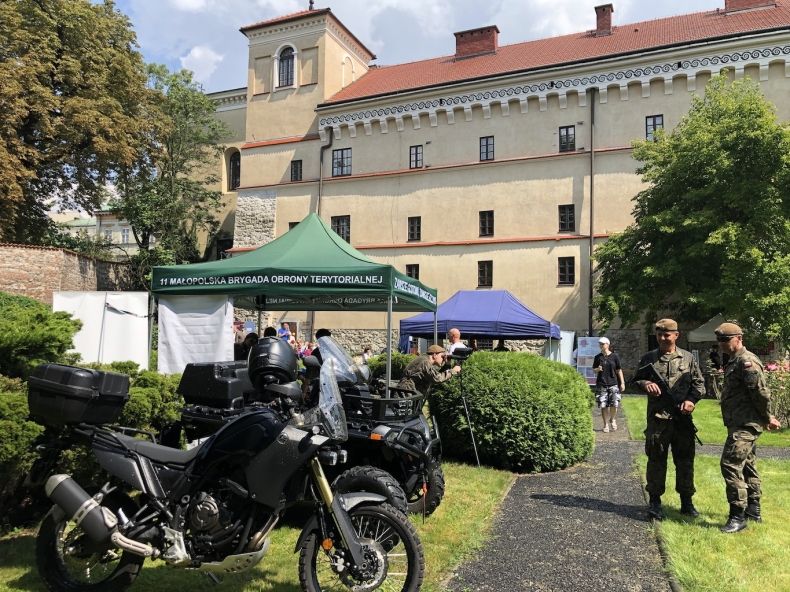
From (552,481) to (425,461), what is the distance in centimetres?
277

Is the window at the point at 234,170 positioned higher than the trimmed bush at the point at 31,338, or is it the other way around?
the window at the point at 234,170

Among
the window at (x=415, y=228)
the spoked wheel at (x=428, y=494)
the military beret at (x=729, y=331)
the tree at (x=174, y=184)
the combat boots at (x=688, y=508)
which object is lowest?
the combat boots at (x=688, y=508)

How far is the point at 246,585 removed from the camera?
179 inches

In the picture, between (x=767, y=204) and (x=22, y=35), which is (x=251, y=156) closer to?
(x=22, y=35)

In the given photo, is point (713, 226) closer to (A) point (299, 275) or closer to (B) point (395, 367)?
(B) point (395, 367)

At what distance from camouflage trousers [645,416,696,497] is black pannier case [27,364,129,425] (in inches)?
195

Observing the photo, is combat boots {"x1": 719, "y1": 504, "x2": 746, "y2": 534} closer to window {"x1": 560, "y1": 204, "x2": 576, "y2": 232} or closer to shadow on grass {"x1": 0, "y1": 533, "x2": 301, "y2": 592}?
shadow on grass {"x1": 0, "y1": 533, "x2": 301, "y2": 592}

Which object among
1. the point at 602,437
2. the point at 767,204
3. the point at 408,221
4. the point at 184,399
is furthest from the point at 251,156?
the point at 184,399

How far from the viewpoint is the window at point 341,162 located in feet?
111

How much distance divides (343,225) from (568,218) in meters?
11.6

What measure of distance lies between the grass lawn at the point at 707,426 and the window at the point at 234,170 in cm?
3025

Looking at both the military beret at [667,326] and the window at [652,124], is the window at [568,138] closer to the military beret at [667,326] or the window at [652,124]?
the window at [652,124]

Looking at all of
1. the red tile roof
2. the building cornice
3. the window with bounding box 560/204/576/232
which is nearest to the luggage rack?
the window with bounding box 560/204/576/232

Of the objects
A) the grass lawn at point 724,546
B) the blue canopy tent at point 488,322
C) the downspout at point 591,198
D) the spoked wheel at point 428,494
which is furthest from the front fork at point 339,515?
the downspout at point 591,198
